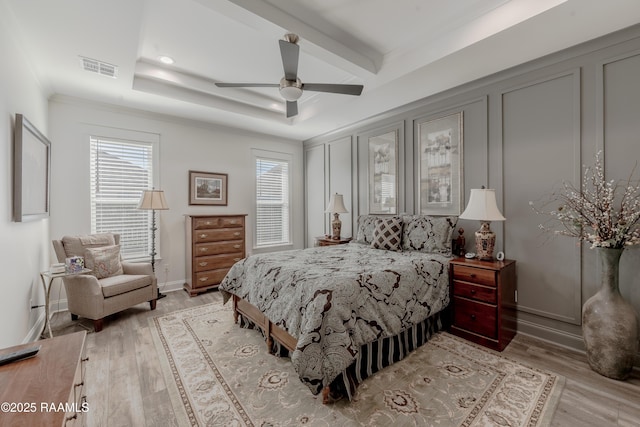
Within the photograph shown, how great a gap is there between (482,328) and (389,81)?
8.91ft

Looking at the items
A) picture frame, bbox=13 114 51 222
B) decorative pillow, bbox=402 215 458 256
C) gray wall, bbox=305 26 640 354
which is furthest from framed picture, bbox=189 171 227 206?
gray wall, bbox=305 26 640 354

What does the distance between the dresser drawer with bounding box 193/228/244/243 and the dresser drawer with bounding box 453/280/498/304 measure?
3.23 meters

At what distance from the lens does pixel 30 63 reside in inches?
106

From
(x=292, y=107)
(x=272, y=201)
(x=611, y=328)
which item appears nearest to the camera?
(x=611, y=328)

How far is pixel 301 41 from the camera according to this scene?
8.16 feet

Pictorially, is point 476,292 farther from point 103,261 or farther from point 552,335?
point 103,261

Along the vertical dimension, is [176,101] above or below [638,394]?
above

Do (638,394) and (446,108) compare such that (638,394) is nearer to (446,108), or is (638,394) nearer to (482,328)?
(482,328)

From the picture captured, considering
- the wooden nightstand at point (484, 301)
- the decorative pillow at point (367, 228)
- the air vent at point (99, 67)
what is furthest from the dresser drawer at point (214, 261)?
the wooden nightstand at point (484, 301)

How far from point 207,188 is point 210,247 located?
1.06m

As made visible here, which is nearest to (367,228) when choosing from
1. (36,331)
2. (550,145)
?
(550,145)

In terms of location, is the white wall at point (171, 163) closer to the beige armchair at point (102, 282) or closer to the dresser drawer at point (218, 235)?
the dresser drawer at point (218, 235)

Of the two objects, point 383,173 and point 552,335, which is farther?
point 383,173

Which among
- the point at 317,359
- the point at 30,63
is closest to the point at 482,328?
the point at 317,359
